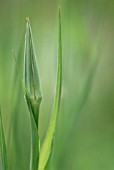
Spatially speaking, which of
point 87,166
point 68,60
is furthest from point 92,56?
point 87,166

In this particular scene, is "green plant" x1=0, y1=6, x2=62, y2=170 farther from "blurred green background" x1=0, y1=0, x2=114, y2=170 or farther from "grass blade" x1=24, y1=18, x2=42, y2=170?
"blurred green background" x1=0, y1=0, x2=114, y2=170

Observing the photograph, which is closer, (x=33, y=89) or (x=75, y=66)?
(x=33, y=89)

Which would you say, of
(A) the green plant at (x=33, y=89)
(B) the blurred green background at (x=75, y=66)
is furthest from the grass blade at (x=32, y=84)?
(B) the blurred green background at (x=75, y=66)

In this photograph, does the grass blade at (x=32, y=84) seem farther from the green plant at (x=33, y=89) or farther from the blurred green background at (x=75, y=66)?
the blurred green background at (x=75, y=66)

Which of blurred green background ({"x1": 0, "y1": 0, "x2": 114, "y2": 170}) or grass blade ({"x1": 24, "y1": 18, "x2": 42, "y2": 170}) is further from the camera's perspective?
blurred green background ({"x1": 0, "y1": 0, "x2": 114, "y2": 170})

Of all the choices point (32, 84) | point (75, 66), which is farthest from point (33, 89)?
point (75, 66)

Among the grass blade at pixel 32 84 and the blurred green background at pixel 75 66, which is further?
the blurred green background at pixel 75 66

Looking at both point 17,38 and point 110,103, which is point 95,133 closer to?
point 110,103

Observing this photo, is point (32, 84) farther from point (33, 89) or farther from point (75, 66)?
point (75, 66)

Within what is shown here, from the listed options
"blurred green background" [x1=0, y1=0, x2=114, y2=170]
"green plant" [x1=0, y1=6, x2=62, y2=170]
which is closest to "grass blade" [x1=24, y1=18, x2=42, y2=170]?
"green plant" [x1=0, y1=6, x2=62, y2=170]
